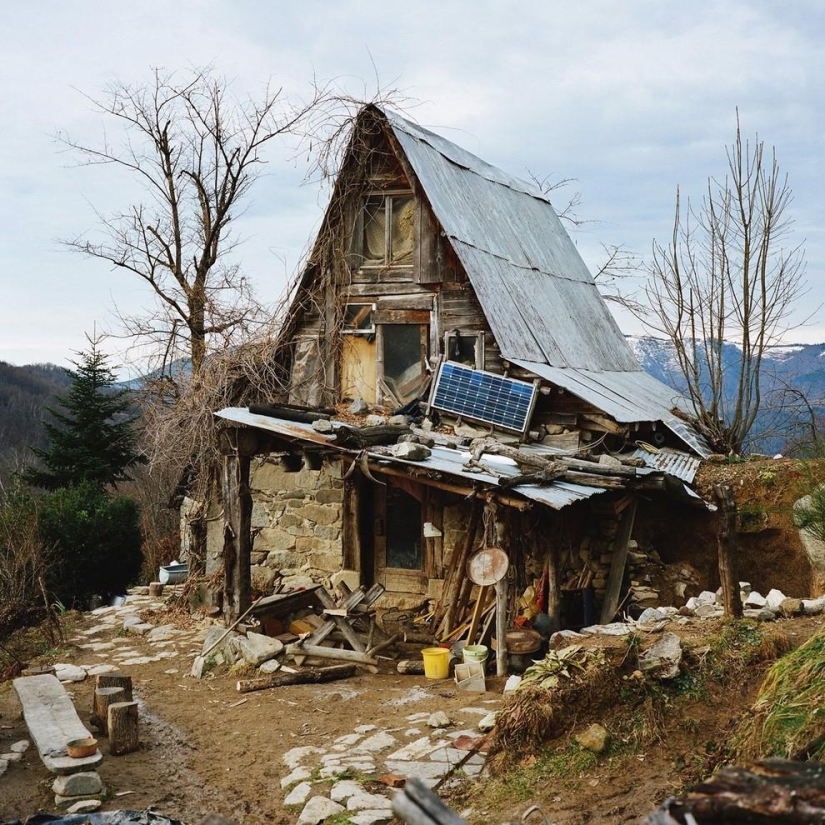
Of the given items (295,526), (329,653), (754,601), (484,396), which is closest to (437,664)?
(329,653)

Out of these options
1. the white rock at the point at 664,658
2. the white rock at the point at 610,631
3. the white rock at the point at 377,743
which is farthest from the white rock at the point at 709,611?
the white rock at the point at 377,743

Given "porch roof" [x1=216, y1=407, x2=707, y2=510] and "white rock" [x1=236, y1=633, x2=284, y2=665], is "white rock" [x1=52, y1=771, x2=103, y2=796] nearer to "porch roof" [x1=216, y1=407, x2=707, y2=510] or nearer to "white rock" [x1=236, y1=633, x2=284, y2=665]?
"white rock" [x1=236, y1=633, x2=284, y2=665]

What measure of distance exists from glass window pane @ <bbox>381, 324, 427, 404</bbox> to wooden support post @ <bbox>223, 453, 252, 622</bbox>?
3244 millimetres

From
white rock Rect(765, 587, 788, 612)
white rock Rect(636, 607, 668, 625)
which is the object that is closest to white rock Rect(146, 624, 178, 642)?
white rock Rect(636, 607, 668, 625)

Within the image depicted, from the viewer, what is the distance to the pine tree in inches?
858

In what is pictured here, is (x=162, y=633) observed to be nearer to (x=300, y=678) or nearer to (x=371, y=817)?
(x=300, y=678)

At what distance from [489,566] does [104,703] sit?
13.7ft

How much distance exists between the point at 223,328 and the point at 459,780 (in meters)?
12.8

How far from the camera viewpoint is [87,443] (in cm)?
2228

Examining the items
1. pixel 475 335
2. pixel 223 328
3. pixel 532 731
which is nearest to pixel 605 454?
pixel 475 335

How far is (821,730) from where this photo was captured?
5258 mm

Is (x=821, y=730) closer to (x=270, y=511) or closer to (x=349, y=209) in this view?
(x=270, y=511)

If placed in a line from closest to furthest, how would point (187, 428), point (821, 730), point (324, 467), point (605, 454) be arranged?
point (821, 730) → point (605, 454) → point (324, 467) → point (187, 428)

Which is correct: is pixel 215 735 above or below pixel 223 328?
below
